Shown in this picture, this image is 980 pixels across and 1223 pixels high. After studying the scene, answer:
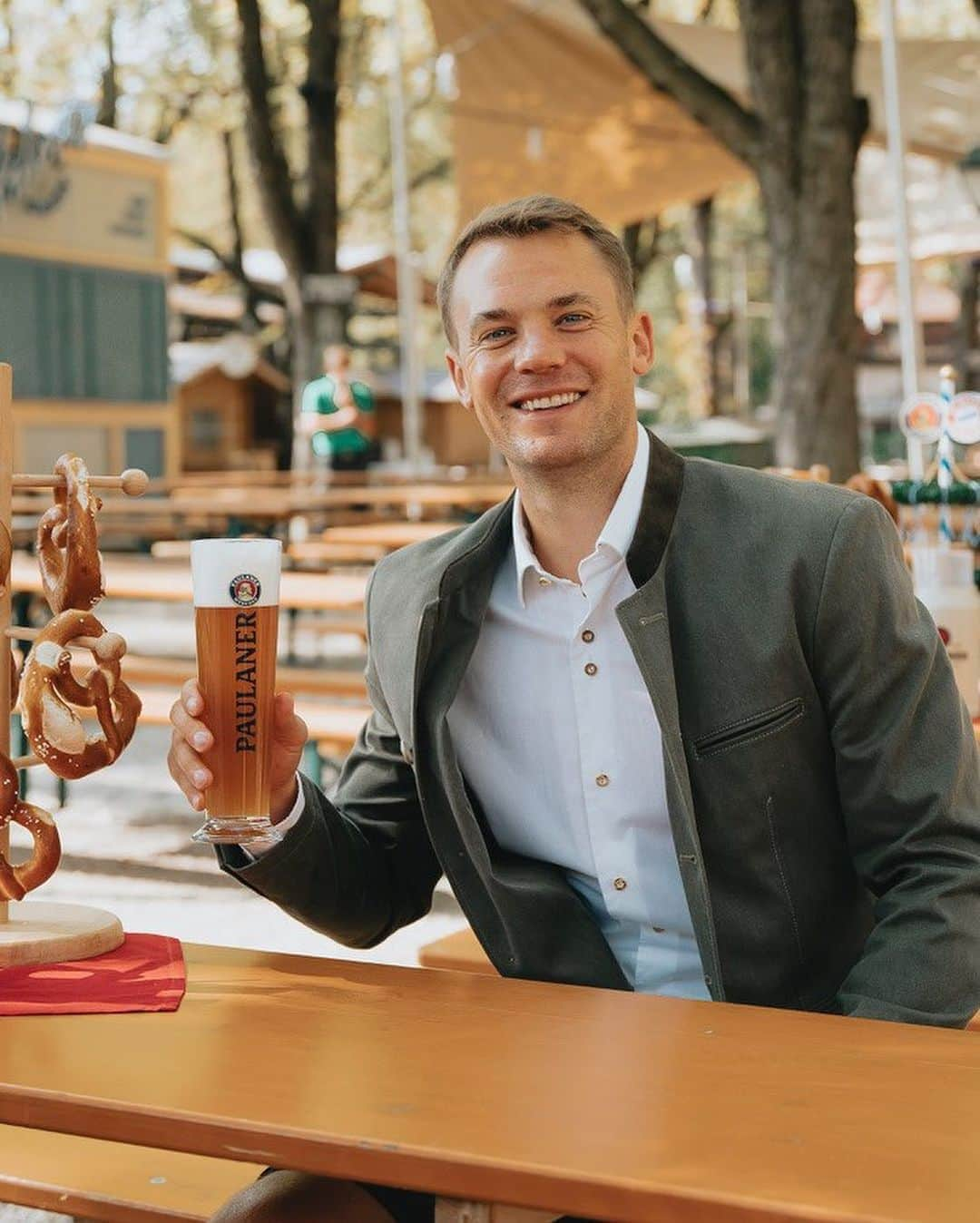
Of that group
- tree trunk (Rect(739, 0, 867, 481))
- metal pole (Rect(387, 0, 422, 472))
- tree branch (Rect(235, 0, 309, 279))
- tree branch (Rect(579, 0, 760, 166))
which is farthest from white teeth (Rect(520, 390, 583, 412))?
tree branch (Rect(235, 0, 309, 279))

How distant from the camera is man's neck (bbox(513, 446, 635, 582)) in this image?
228cm

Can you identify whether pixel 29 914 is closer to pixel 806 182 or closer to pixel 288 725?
pixel 288 725

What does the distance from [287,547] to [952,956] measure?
9.25 meters

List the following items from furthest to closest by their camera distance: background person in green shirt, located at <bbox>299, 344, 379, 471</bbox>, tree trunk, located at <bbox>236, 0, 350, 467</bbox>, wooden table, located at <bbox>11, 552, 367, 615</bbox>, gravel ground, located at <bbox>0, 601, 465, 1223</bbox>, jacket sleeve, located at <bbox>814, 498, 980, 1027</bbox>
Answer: tree trunk, located at <bbox>236, 0, 350, 467</bbox> → background person in green shirt, located at <bbox>299, 344, 379, 471</bbox> → wooden table, located at <bbox>11, 552, 367, 615</bbox> → gravel ground, located at <bbox>0, 601, 465, 1223</bbox> → jacket sleeve, located at <bbox>814, 498, 980, 1027</bbox>

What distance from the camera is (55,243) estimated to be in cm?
2000

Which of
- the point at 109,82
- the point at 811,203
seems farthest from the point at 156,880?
the point at 109,82

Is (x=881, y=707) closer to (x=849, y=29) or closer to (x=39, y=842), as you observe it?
(x=39, y=842)

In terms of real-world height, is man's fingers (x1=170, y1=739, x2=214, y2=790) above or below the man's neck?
below

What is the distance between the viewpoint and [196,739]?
1.80 m

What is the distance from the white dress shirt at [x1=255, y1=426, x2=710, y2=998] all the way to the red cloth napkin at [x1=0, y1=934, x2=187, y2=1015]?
53 centimetres

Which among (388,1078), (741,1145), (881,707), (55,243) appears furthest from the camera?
(55,243)

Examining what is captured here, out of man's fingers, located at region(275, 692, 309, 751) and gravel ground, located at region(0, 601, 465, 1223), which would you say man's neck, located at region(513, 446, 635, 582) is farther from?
gravel ground, located at region(0, 601, 465, 1223)

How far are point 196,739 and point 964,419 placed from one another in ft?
→ 8.74

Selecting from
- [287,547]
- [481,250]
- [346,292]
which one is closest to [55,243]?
[346,292]
